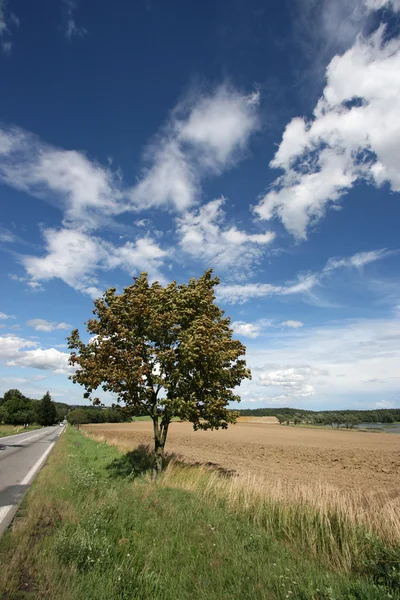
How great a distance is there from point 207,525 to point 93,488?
15.2 feet

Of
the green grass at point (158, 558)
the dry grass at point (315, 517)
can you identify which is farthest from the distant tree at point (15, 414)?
the green grass at point (158, 558)

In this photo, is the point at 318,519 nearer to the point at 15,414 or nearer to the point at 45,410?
the point at 15,414

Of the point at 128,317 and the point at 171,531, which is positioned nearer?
the point at 171,531

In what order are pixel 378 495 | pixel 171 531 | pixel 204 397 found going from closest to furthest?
1. pixel 171 531
2. pixel 204 397
3. pixel 378 495

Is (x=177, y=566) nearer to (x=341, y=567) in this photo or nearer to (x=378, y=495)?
(x=341, y=567)

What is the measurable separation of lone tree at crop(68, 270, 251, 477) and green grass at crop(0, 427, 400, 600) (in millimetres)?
4645

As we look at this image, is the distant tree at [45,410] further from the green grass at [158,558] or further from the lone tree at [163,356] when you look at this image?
the green grass at [158,558]

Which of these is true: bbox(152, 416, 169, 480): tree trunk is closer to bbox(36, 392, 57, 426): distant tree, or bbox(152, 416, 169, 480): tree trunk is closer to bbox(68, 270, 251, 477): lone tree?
bbox(68, 270, 251, 477): lone tree

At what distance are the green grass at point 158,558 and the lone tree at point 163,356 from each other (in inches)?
183

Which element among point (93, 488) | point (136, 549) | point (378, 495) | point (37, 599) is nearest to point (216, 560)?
point (136, 549)

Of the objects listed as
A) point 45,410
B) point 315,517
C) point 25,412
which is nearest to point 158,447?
point 315,517

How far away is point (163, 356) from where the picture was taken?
13.0m

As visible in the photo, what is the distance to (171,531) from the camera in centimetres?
707

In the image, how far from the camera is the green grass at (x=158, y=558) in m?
4.75
